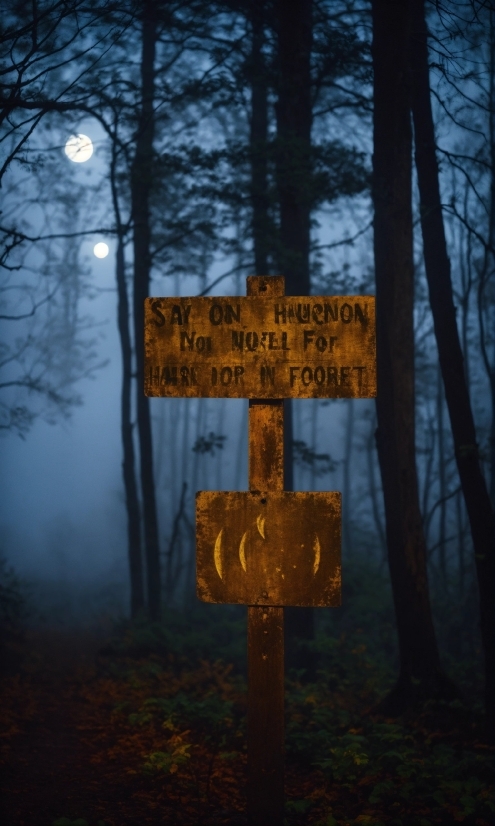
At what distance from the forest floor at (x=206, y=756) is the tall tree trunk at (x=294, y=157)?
4.55 ft

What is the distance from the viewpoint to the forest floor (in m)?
5.30

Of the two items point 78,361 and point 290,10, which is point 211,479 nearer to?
point 78,361

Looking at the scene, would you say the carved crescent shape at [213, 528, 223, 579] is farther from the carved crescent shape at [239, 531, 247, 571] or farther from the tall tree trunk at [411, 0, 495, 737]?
the tall tree trunk at [411, 0, 495, 737]

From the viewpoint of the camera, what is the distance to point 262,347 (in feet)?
12.6

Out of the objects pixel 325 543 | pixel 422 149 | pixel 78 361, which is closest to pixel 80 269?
pixel 78 361

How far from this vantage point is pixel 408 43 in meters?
8.66

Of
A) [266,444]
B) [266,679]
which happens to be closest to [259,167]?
[266,444]

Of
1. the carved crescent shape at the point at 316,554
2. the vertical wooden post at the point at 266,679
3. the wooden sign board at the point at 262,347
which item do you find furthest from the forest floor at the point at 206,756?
the wooden sign board at the point at 262,347

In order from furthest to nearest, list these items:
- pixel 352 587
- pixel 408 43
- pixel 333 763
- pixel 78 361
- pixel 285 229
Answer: pixel 78 361 < pixel 352 587 < pixel 285 229 < pixel 408 43 < pixel 333 763

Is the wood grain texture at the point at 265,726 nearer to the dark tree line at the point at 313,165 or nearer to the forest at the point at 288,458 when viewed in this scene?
the forest at the point at 288,458

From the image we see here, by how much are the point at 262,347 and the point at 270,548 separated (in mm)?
1068

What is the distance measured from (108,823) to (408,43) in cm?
868

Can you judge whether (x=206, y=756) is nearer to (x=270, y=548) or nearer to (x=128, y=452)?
(x=270, y=548)

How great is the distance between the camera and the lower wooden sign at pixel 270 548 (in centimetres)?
374
